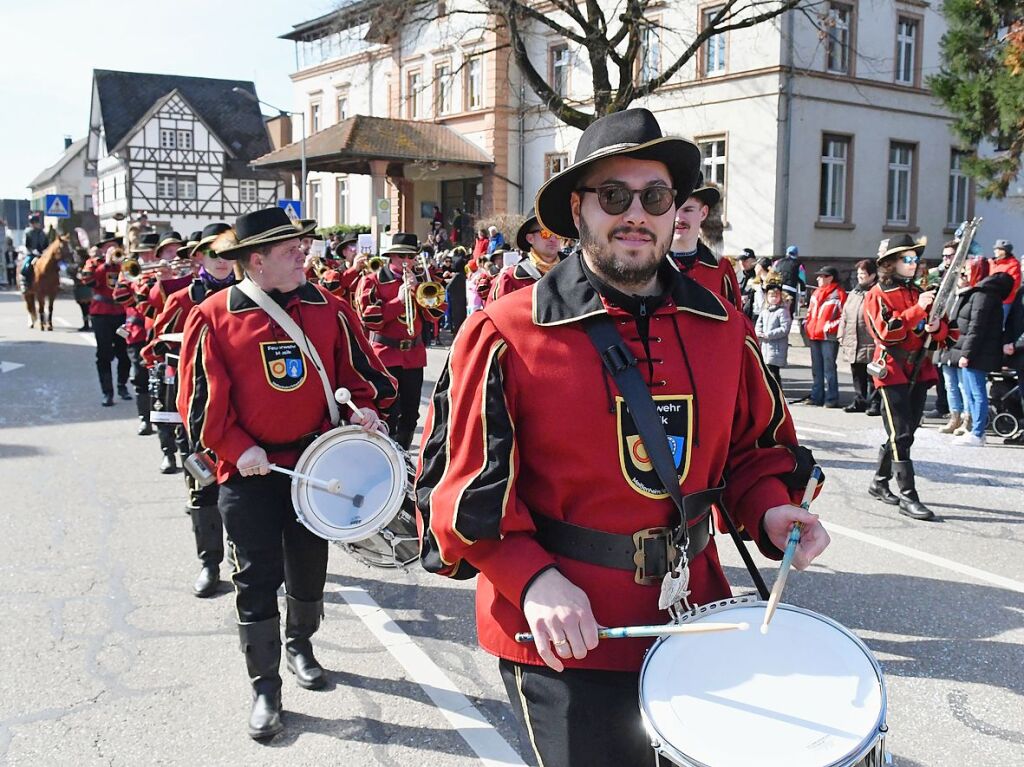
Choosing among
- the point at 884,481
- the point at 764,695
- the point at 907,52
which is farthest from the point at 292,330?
the point at 907,52

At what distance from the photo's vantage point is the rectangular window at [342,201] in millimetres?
45625

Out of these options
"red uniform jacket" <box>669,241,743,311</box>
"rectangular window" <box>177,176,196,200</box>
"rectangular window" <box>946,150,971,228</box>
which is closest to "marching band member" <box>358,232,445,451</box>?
"red uniform jacket" <box>669,241,743,311</box>

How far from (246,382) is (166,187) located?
56.9 metres

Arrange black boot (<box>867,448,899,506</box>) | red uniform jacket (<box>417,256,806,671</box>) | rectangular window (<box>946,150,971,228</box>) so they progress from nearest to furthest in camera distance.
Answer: red uniform jacket (<box>417,256,806,671</box>) < black boot (<box>867,448,899,506</box>) < rectangular window (<box>946,150,971,228</box>)

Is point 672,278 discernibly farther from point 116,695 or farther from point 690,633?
point 116,695

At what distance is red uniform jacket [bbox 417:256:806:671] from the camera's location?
2211mm

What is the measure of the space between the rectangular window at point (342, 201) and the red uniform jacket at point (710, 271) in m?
41.0

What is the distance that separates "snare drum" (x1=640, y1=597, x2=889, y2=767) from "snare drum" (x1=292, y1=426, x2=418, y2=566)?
2383mm

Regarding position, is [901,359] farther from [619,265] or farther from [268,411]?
[619,265]

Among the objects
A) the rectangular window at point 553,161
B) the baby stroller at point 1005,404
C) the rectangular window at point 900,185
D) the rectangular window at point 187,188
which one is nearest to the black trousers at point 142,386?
the baby stroller at point 1005,404

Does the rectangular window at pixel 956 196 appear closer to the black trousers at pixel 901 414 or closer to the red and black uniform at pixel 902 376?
the red and black uniform at pixel 902 376

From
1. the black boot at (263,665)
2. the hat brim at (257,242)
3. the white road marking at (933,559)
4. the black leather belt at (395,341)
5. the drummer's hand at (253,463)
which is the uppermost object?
the hat brim at (257,242)

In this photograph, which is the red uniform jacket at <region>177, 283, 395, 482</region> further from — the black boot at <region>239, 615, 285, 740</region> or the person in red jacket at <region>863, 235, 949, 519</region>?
the person in red jacket at <region>863, 235, 949, 519</region>

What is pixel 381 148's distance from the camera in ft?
111
